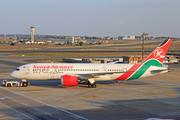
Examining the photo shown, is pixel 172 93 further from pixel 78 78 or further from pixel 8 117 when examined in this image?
pixel 8 117

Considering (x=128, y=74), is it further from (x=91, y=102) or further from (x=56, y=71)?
(x=91, y=102)

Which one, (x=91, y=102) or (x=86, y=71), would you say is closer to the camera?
(x=91, y=102)

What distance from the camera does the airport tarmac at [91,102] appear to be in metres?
25.5

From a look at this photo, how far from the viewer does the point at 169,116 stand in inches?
990

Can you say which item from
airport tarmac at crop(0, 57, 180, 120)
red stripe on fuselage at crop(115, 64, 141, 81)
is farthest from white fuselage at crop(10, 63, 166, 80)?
airport tarmac at crop(0, 57, 180, 120)

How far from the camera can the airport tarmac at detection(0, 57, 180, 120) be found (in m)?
25.5

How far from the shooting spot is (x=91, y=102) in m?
31.6

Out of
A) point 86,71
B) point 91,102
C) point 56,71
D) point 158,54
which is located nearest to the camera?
point 91,102

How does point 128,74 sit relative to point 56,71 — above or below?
below

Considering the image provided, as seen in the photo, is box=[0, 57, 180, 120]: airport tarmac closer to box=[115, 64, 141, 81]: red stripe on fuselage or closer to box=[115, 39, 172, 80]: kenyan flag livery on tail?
box=[115, 64, 141, 81]: red stripe on fuselage

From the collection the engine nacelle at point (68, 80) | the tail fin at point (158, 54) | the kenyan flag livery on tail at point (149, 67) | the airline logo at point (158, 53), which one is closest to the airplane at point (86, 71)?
the kenyan flag livery on tail at point (149, 67)

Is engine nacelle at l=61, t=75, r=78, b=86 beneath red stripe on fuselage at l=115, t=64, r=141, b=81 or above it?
beneath

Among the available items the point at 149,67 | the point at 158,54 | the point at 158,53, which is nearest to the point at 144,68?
the point at 149,67

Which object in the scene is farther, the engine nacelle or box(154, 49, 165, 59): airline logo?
box(154, 49, 165, 59): airline logo
